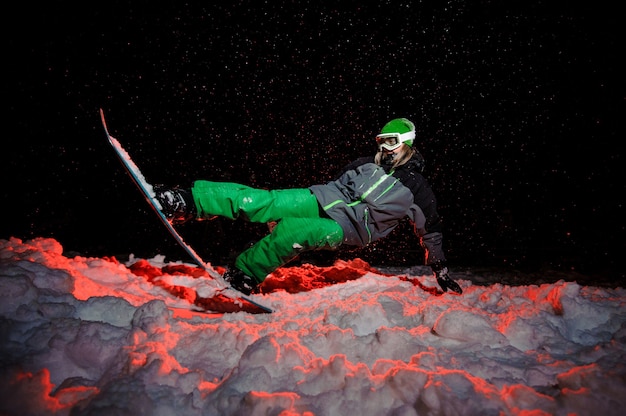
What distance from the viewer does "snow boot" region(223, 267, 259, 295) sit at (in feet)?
7.46

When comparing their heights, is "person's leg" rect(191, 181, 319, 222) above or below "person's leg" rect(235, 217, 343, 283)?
above

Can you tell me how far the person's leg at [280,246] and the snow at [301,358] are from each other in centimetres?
49

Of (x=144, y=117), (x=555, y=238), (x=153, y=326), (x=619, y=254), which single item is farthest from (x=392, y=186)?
(x=555, y=238)

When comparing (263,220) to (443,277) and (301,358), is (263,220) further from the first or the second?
(443,277)

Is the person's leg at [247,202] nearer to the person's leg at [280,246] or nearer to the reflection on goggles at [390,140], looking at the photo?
the person's leg at [280,246]

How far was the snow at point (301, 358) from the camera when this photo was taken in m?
0.93

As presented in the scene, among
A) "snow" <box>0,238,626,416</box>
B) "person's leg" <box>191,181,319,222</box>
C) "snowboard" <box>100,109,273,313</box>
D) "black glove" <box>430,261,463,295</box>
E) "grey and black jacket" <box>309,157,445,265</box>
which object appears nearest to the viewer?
"snow" <box>0,238,626,416</box>

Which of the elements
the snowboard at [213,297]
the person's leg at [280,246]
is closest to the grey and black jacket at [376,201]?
the person's leg at [280,246]

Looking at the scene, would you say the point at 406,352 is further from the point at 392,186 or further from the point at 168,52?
the point at 168,52

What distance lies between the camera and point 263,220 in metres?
2.46

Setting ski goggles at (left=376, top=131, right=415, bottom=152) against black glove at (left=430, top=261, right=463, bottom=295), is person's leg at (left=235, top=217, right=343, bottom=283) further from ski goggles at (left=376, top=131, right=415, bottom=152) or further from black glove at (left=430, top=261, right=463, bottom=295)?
black glove at (left=430, top=261, right=463, bottom=295)

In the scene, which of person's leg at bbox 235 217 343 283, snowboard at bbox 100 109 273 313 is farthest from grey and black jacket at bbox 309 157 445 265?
snowboard at bbox 100 109 273 313

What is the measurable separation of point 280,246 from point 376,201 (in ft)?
3.11

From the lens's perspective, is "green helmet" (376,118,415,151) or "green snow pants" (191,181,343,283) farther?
"green helmet" (376,118,415,151)
